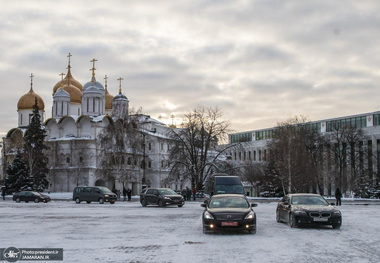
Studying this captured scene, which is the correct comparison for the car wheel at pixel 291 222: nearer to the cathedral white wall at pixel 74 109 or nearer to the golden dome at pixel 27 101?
the cathedral white wall at pixel 74 109

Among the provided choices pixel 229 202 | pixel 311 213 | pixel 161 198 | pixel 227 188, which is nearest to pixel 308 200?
pixel 311 213

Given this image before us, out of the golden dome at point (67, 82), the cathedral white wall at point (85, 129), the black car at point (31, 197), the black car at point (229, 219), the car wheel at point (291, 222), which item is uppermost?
the golden dome at point (67, 82)

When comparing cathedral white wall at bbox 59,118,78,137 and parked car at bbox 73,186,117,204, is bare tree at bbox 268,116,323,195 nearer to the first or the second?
parked car at bbox 73,186,117,204

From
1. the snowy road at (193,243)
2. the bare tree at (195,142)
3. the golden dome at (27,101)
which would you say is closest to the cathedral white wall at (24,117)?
the golden dome at (27,101)

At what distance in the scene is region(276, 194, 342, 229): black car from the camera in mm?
18562

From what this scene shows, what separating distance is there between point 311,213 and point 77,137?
6763 centimetres

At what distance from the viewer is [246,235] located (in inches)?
645

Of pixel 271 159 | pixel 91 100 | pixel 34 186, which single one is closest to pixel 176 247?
pixel 271 159

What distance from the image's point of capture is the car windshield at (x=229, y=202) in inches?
698

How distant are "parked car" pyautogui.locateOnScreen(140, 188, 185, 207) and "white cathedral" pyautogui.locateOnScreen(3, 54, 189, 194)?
3294cm

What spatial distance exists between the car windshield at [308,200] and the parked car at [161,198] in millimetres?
17368

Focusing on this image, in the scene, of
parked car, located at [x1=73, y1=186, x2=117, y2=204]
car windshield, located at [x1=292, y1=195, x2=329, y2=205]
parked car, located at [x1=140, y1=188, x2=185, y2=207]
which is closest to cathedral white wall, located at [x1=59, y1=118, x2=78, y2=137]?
A: parked car, located at [x1=73, y1=186, x2=117, y2=204]

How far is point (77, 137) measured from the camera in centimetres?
8262

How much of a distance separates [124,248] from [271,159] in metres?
54.2
